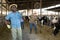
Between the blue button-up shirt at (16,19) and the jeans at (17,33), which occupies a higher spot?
the blue button-up shirt at (16,19)

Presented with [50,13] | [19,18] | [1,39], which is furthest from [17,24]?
[50,13]

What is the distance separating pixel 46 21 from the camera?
57.0 ft

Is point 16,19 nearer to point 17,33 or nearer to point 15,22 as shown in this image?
point 15,22

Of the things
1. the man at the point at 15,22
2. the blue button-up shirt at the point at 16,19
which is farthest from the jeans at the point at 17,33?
the blue button-up shirt at the point at 16,19

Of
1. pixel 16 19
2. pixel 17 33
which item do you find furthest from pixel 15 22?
pixel 17 33

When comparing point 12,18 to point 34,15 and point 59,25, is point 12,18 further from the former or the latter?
point 59,25

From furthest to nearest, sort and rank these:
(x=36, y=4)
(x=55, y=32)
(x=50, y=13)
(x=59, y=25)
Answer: (x=50, y=13) → (x=36, y=4) → (x=59, y=25) → (x=55, y=32)

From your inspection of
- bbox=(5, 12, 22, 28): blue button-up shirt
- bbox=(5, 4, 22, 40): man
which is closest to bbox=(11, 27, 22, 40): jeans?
bbox=(5, 4, 22, 40): man

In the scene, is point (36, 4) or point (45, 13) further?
point (45, 13)

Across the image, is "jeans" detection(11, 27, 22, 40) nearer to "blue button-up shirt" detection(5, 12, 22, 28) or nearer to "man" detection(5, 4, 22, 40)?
"man" detection(5, 4, 22, 40)

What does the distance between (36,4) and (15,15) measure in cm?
779

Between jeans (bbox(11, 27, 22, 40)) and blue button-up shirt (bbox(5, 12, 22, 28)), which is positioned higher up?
blue button-up shirt (bbox(5, 12, 22, 28))

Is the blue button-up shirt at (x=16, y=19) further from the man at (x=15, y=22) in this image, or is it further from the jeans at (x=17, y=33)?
the jeans at (x=17, y=33)

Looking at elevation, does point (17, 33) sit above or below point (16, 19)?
below
